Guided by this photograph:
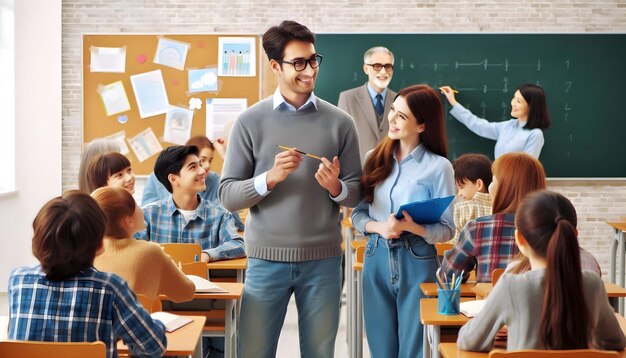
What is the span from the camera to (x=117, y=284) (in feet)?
8.15

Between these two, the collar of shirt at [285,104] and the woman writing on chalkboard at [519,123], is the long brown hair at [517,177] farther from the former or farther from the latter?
the woman writing on chalkboard at [519,123]

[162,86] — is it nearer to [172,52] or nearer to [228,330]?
[172,52]

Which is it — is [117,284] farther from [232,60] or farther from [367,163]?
[232,60]

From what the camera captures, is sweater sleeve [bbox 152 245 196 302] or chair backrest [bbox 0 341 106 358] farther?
sweater sleeve [bbox 152 245 196 302]

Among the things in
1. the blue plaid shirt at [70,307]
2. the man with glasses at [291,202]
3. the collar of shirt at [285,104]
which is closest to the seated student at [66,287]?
the blue plaid shirt at [70,307]

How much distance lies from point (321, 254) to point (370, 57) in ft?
16.0

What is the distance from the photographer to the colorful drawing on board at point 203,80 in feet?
26.4

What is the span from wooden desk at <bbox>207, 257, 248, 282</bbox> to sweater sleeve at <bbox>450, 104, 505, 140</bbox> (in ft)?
13.1

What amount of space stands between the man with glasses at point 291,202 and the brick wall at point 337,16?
4.85m

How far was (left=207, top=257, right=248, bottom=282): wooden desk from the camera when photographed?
434 cm

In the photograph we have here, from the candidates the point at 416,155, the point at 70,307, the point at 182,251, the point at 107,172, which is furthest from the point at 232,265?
the point at 70,307

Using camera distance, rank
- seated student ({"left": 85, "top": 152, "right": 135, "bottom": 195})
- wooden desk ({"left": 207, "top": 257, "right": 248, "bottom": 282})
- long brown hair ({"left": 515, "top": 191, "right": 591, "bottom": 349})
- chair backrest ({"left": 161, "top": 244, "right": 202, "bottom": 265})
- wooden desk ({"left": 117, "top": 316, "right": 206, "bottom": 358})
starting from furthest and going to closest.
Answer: seated student ({"left": 85, "top": 152, "right": 135, "bottom": 195}) → wooden desk ({"left": 207, "top": 257, "right": 248, "bottom": 282}) → chair backrest ({"left": 161, "top": 244, "right": 202, "bottom": 265}) → wooden desk ({"left": 117, "top": 316, "right": 206, "bottom": 358}) → long brown hair ({"left": 515, "top": 191, "right": 591, "bottom": 349})

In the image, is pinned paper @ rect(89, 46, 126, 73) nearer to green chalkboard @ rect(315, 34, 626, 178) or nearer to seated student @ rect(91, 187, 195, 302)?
green chalkboard @ rect(315, 34, 626, 178)

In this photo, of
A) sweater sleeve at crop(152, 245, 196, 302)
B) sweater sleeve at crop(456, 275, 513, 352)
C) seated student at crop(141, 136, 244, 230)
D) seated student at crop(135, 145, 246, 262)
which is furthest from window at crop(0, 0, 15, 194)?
sweater sleeve at crop(456, 275, 513, 352)
